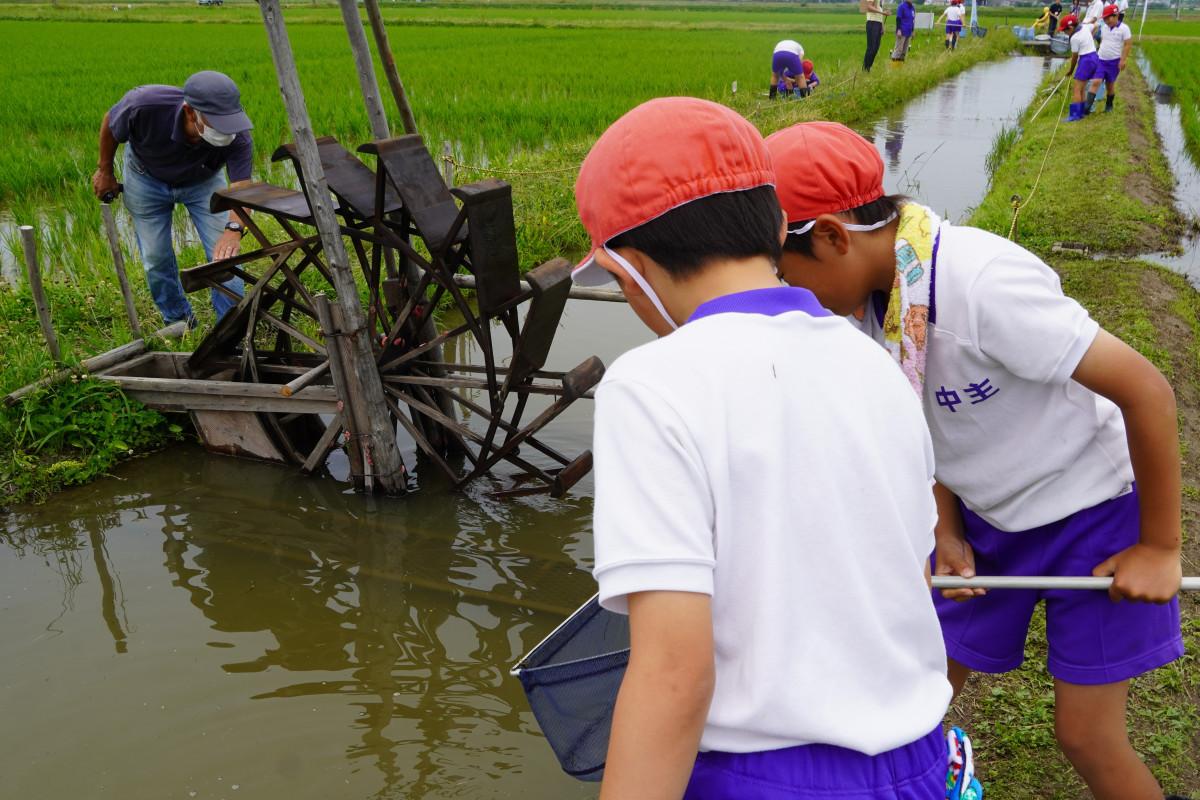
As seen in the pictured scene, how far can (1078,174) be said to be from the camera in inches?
369

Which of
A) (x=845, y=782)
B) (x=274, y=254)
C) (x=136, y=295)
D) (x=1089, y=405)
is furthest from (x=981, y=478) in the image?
(x=136, y=295)

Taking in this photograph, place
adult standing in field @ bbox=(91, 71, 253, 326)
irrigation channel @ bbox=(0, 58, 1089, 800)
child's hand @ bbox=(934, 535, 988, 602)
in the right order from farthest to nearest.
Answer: adult standing in field @ bbox=(91, 71, 253, 326) < irrigation channel @ bbox=(0, 58, 1089, 800) < child's hand @ bbox=(934, 535, 988, 602)

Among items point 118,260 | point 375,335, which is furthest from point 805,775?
point 118,260

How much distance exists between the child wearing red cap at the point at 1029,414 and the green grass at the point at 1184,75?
1195 centimetres

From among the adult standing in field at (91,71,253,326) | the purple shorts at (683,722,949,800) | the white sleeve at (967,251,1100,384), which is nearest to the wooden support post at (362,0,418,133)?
the adult standing in field at (91,71,253,326)

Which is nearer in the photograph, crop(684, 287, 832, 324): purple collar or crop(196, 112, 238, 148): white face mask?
crop(684, 287, 832, 324): purple collar

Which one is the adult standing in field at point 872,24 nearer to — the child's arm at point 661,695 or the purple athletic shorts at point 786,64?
the purple athletic shorts at point 786,64

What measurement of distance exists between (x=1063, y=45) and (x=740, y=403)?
31134 millimetres

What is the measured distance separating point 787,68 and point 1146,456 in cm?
1437

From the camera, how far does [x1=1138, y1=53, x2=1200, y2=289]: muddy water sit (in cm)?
719

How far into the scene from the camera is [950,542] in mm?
1878

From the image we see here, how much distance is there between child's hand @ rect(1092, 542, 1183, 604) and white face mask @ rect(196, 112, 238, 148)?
4.80 meters

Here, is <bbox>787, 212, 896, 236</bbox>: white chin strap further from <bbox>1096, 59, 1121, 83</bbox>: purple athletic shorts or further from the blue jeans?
<bbox>1096, 59, 1121, 83</bbox>: purple athletic shorts

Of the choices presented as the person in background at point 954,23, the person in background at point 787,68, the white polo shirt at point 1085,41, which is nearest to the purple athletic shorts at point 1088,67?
the white polo shirt at point 1085,41
